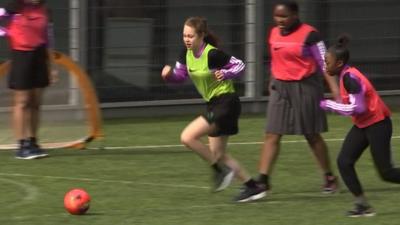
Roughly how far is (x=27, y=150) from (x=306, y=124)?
3.29 metres

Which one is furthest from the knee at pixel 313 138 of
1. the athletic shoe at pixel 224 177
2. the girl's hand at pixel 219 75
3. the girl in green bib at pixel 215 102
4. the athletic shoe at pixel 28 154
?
the athletic shoe at pixel 28 154

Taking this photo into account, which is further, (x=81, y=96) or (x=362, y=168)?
(x=81, y=96)

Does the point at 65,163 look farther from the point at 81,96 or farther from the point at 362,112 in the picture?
the point at 362,112

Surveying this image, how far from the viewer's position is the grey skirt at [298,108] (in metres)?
8.47

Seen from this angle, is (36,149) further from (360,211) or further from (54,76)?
(360,211)

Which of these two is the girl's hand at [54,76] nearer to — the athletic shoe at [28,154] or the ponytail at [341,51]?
the athletic shoe at [28,154]

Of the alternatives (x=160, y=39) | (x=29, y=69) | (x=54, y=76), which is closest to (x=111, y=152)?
(x=54, y=76)

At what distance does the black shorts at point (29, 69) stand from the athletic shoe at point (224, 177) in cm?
284

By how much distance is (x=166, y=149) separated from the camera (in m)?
11.2

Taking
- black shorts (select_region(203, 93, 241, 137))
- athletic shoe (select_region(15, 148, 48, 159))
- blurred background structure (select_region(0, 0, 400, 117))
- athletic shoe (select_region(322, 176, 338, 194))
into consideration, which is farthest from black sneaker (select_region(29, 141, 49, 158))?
athletic shoe (select_region(322, 176, 338, 194))

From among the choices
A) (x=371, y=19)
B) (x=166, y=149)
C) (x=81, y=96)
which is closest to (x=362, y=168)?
(x=166, y=149)

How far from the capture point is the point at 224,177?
27.5 feet

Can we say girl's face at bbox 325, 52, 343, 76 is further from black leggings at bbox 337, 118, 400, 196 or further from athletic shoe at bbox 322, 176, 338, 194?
athletic shoe at bbox 322, 176, 338, 194

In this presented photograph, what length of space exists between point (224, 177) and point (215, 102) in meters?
0.61
